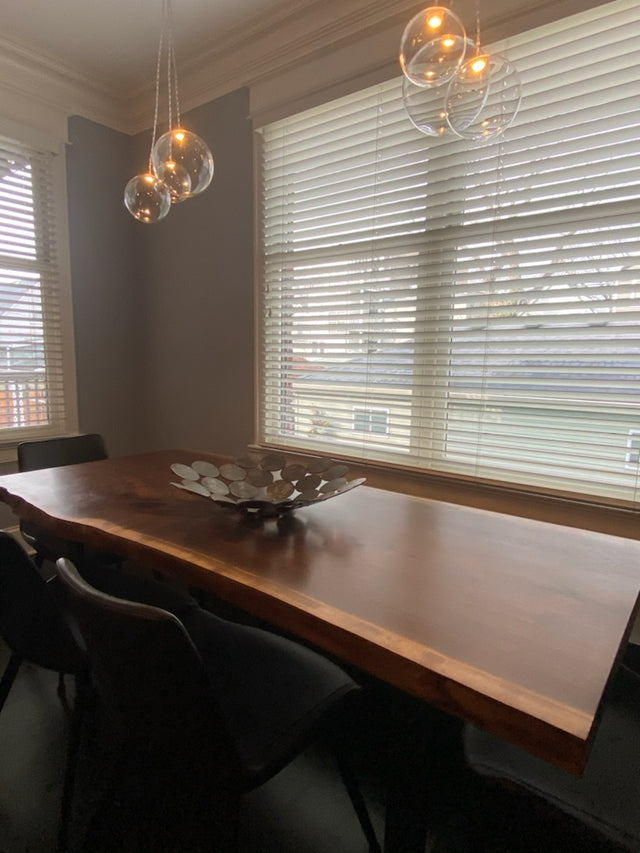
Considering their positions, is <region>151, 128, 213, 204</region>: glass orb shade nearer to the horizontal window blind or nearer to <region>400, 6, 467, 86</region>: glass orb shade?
<region>400, 6, 467, 86</region>: glass orb shade

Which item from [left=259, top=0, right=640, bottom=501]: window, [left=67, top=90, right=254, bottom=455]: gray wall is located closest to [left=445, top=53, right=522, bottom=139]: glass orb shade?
[left=259, top=0, right=640, bottom=501]: window

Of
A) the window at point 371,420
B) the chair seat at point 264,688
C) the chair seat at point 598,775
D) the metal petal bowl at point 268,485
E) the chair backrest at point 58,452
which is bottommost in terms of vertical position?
the chair seat at point 264,688

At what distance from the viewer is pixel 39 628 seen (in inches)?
44.1

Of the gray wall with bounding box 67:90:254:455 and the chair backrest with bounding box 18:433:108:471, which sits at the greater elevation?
the gray wall with bounding box 67:90:254:455

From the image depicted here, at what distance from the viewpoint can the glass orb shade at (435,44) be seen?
3.19ft

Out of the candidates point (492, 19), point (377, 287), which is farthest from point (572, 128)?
point (377, 287)

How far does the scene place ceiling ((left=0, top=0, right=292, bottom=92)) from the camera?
2135mm

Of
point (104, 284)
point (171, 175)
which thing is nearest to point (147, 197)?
point (171, 175)

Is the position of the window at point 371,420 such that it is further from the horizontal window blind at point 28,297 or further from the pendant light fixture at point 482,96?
the horizontal window blind at point 28,297

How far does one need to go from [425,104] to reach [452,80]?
78mm

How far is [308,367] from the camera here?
246 centimetres

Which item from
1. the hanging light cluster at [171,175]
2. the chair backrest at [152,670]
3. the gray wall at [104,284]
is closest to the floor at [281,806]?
the chair backrest at [152,670]

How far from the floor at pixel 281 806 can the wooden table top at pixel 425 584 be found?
1.40 ft

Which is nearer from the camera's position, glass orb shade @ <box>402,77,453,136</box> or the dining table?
the dining table
